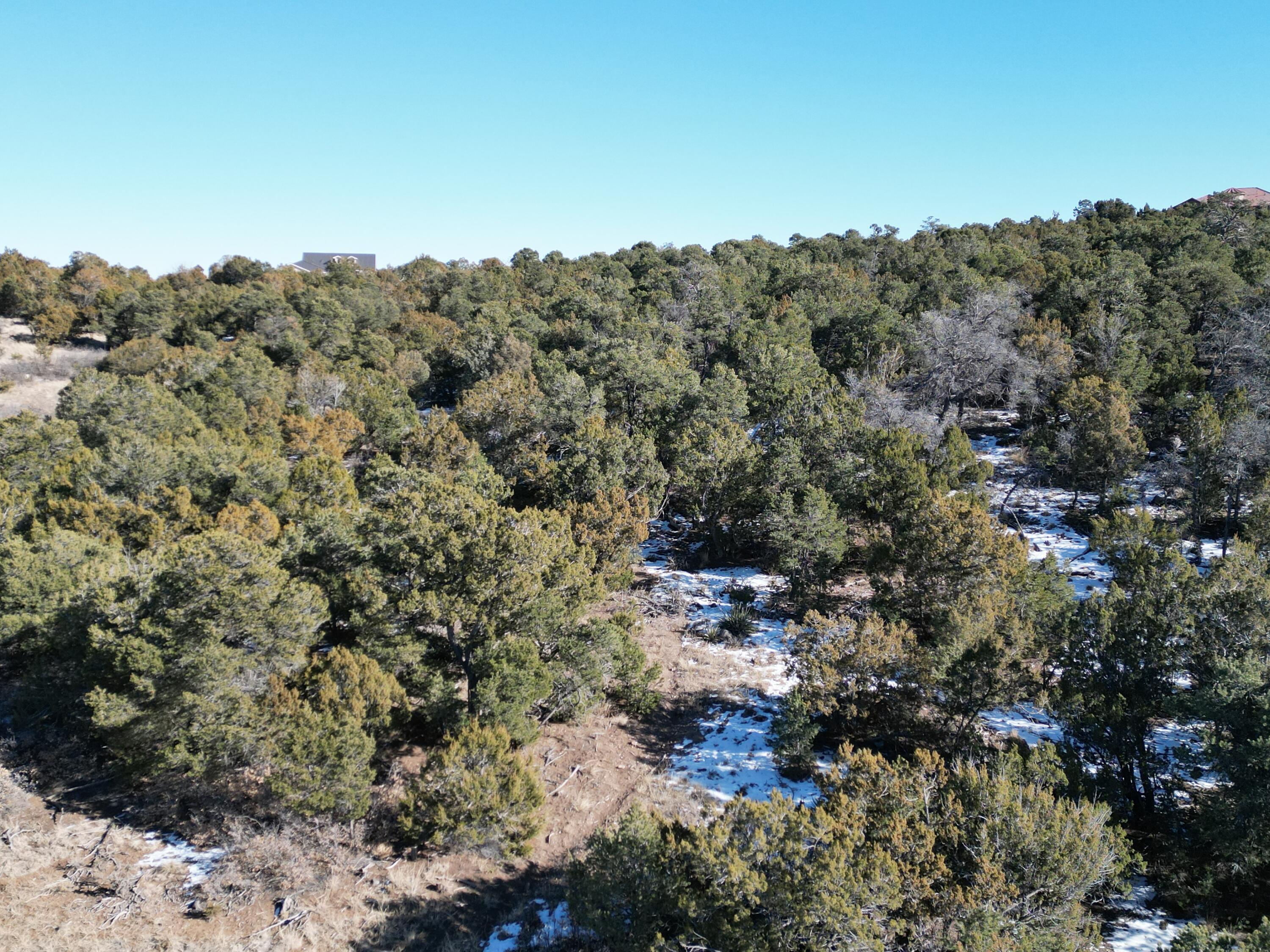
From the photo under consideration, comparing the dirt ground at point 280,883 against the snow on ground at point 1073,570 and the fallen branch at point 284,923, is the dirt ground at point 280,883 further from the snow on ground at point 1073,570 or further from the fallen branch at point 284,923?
the snow on ground at point 1073,570

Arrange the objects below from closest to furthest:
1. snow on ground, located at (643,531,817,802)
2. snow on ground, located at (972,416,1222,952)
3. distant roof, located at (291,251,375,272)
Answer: snow on ground, located at (972,416,1222,952)
snow on ground, located at (643,531,817,802)
distant roof, located at (291,251,375,272)

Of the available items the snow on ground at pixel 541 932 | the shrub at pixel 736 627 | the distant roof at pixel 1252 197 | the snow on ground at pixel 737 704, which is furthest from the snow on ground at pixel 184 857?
the distant roof at pixel 1252 197

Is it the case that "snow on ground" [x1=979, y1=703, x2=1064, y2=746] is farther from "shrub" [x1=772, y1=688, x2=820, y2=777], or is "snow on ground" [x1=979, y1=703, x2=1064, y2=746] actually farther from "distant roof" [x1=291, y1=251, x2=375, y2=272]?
"distant roof" [x1=291, y1=251, x2=375, y2=272]

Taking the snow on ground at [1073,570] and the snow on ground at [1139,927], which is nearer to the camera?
the snow on ground at [1139,927]

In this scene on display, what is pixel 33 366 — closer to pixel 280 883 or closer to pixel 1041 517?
pixel 280 883

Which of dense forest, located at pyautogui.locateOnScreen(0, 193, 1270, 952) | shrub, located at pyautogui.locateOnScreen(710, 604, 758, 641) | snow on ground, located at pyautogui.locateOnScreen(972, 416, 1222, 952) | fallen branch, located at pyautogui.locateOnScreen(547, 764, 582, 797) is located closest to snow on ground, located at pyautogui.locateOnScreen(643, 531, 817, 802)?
shrub, located at pyautogui.locateOnScreen(710, 604, 758, 641)

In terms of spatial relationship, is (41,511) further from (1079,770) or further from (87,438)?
(1079,770)
